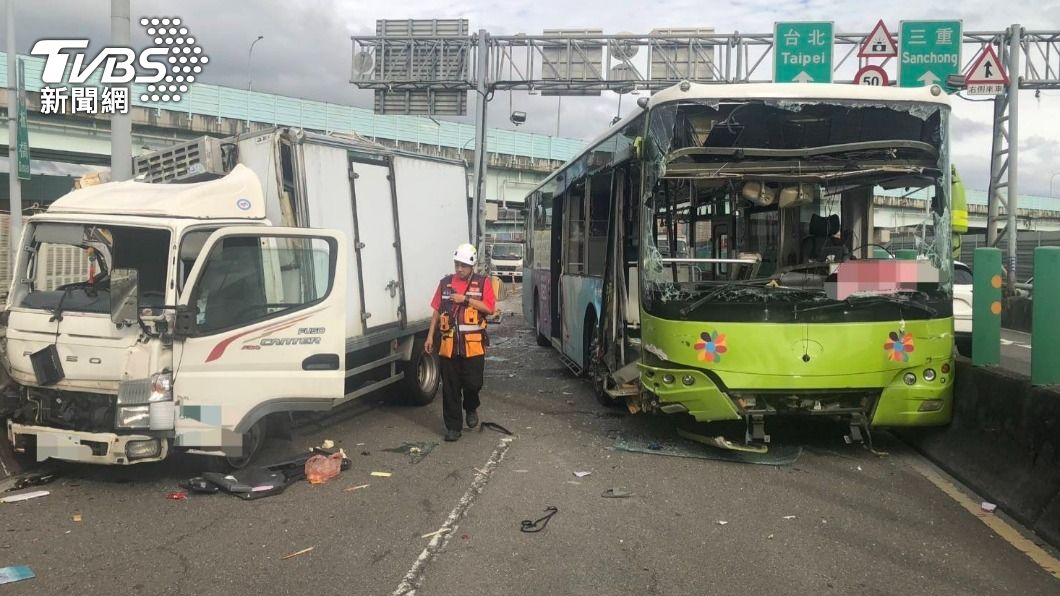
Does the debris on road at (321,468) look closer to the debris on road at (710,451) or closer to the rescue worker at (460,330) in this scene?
the rescue worker at (460,330)

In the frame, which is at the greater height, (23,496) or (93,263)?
(93,263)

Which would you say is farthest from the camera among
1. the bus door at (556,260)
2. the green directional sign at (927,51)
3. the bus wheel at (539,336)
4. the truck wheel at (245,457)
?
the green directional sign at (927,51)

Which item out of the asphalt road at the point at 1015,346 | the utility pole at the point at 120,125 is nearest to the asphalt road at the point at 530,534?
the utility pole at the point at 120,125

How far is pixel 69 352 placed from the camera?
17.8 ft

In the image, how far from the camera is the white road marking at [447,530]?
4121 mm

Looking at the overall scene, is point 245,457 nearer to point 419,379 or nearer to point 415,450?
point 415,450

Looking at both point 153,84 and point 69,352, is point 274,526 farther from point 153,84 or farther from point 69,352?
point 153,84

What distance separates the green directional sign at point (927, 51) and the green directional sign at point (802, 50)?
147 centimetres

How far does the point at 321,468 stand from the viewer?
6152mm

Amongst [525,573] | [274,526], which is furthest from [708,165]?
[274,526]

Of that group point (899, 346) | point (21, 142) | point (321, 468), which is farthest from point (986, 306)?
point (21, 142)

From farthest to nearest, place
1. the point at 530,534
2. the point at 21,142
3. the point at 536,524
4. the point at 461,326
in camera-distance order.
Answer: the point at 21,142, the point at 461,326, the point at 536,524, the point at 530,534

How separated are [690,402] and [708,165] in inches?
78.7

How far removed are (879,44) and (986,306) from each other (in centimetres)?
709
